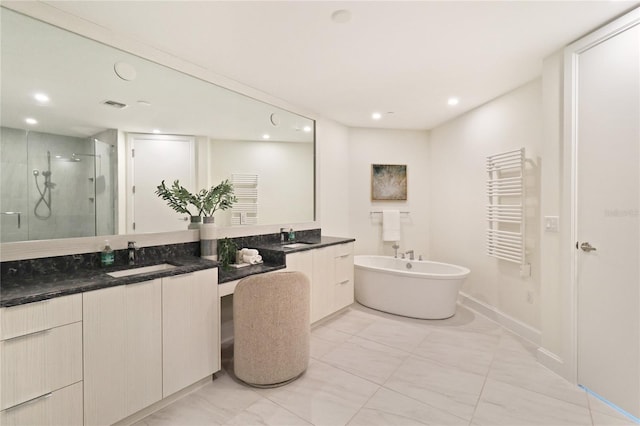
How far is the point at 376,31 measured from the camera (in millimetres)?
1995

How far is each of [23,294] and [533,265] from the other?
12.4ft

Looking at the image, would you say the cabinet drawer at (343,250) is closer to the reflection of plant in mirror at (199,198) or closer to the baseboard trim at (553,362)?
the reflection of plant in mirror at (199,198)

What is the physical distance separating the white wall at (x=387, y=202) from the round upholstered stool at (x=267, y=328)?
8.33ft

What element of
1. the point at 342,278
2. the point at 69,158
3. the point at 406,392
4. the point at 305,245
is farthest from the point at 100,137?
the point at 406,392

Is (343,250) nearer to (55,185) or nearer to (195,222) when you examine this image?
(195,222)

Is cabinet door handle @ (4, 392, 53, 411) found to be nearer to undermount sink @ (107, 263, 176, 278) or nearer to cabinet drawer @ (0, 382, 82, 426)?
cabinet drawer @ (0, 382, 82, 426)

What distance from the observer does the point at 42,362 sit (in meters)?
1.39

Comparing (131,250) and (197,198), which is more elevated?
(197,198)

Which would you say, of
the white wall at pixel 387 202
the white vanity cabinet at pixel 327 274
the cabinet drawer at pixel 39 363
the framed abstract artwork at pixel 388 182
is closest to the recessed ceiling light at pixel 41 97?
the cabinet drawer at pixel 39 363

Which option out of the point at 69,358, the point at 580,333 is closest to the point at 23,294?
the point at 69,358

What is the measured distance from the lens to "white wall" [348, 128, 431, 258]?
4.52 meters

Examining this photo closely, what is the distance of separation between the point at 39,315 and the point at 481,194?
4084 mm

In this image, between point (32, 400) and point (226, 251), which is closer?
point (32, 400)

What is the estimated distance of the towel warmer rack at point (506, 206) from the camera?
289 centimetres
